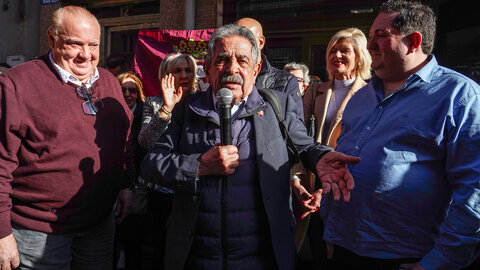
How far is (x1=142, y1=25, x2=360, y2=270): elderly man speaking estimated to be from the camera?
1841 mm

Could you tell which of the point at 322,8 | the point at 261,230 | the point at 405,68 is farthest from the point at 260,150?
the point at 322,8

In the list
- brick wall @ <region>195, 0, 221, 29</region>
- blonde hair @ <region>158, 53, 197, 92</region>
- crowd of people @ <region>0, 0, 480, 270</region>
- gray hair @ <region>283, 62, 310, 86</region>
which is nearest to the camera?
crowd of people @ <region>0, 0, 480, 270</region>

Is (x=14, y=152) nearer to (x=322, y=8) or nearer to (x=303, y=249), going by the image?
(x=303, y=249)

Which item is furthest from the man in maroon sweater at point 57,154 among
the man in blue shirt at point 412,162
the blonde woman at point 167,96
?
the man in blue shirt at point 412,162

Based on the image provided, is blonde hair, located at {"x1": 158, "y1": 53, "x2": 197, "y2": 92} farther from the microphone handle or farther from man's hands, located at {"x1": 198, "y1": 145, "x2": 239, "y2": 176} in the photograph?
the microphone handle

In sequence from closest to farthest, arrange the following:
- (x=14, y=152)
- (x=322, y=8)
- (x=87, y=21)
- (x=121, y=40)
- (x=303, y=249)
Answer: (x=14, y=152) < (x=87, y=21) < (x=303, y=249) < (x=322, y=8) < (x=121, y=40)

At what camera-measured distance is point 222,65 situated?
1933mm

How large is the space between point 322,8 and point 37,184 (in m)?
6.02

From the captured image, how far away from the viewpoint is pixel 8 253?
1954 mm

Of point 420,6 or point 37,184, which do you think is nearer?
point 420,6

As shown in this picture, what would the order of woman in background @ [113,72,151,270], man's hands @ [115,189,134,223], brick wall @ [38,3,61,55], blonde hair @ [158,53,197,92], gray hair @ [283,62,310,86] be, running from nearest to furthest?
man's hands @ [115,189,134,223]
woman in background @ [113,72,151,270]
blonde hair @ [158,53,197,92]
gray hair @ [283,62,310,86]
brick wall @ [38,3,61,55]

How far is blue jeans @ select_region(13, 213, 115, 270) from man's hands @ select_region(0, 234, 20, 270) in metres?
0.10

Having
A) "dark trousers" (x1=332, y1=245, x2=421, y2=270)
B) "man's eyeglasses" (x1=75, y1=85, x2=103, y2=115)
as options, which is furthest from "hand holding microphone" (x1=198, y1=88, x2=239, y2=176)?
"man's eyeglasses" (x1=75, y1=85, x2=103, y2=115)

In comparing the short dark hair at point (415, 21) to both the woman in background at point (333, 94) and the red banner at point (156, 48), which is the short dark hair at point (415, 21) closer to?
the woman in background at point (333, 94)
